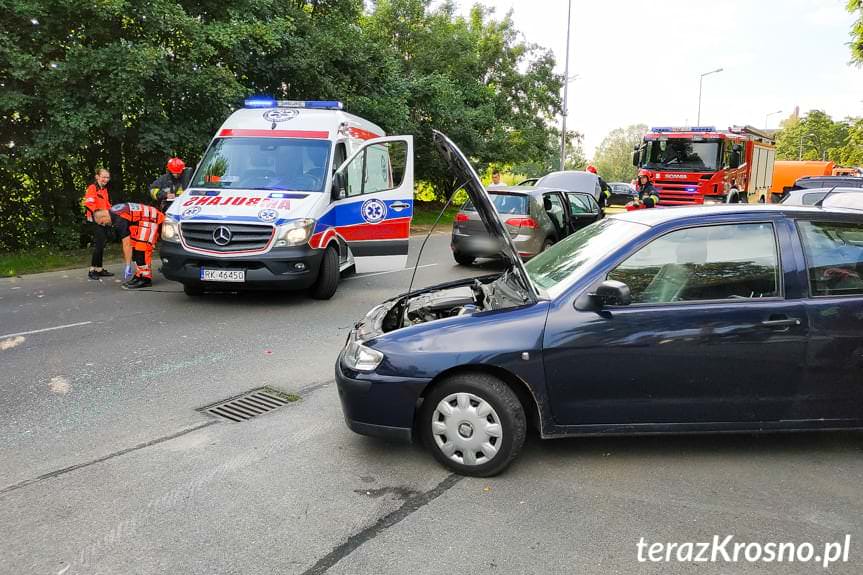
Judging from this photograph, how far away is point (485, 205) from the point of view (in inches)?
159

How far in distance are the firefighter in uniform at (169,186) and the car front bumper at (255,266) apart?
7.85 feet

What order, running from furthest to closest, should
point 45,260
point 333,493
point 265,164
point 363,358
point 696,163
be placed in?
point 696,163 → point 45,260 → point 265,164 → point 363,358 → point 333,493

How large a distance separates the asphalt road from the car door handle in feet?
2.81

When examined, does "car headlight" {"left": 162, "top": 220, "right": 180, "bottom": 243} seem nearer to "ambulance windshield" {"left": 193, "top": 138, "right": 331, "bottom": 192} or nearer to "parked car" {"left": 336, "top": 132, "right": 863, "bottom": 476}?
"ambulance windshield" {"left": 193, "top": 138, "right": 331, "bottom": 192}

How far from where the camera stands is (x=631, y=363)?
3604mm

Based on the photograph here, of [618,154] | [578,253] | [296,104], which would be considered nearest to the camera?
[578,253]

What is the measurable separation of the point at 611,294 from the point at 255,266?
5.46 meters

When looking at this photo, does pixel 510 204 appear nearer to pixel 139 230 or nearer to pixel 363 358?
pixel 139 230

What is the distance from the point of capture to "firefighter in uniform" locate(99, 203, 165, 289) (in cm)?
953

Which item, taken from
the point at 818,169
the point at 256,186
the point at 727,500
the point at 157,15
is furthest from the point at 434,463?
the point at 818,169

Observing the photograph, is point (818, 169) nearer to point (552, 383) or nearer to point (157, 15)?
point (157, 15)

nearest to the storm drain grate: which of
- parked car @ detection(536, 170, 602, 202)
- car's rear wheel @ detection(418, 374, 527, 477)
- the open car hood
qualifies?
car's rear wheel @ detection(418, 374, 527, 477)

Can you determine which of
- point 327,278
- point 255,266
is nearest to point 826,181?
point 327,278

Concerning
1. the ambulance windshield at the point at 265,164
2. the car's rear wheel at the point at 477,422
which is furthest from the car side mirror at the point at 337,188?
the car's rear wheel at the point at 477,422
